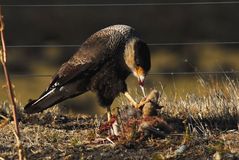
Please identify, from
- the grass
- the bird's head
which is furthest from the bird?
the grass

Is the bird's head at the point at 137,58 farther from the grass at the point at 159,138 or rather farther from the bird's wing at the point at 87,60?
the grass at the point at 159,138

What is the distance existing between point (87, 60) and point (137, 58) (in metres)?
0.35

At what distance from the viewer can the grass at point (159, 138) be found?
358 centimetres

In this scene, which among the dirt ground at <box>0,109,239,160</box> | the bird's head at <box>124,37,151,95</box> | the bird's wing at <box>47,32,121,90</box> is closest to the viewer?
the dirt ground at <box>0,109,239,160</box>

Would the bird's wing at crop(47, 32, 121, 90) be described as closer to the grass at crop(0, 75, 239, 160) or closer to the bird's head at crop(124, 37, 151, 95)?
the bird's head at crop(124, 37, 151, 95)

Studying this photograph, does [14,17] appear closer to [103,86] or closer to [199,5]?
[199,5]

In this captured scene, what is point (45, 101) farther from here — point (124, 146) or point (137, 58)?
point (124, 146)

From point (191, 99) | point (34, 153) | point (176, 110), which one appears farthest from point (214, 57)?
point (34, 153)

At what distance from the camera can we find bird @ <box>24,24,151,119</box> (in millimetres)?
4465

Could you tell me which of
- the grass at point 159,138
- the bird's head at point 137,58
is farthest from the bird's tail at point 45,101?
the bird's head at point 137,58

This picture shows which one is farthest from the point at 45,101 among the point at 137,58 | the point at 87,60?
the point at 137,58

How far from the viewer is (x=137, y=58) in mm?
4574

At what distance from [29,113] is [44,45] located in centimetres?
196

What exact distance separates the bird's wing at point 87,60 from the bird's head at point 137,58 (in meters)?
0.10
